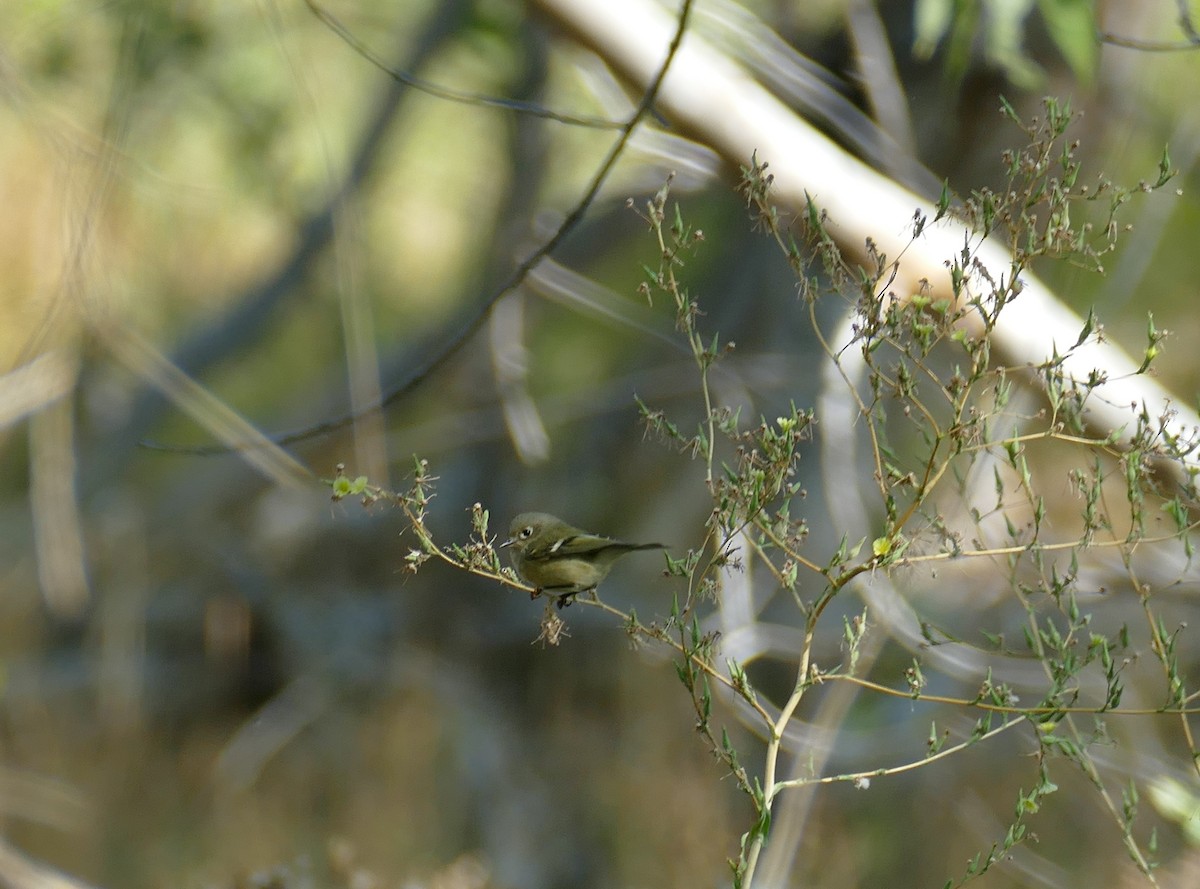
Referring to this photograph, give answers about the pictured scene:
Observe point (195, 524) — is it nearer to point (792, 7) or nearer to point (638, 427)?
point (638, 427)

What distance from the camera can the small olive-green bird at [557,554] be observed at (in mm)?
1987

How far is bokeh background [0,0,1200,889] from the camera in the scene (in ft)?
13.5

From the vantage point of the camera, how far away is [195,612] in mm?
5078

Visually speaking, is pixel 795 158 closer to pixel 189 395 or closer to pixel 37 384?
pixel 189 395

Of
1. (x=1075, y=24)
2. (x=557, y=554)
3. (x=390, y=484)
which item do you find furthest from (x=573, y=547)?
(x=390, y=484)

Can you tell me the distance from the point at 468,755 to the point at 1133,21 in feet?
11.8

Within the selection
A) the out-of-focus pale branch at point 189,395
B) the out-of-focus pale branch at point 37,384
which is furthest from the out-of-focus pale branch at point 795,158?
the out-of-focus pale branch at point 37,384

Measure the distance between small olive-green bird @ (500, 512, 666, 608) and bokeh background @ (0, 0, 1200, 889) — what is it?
1755mm

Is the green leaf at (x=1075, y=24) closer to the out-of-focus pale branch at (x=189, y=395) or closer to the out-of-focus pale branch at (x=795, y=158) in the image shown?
the out-of-focus pale branch at (x=795, y=158)

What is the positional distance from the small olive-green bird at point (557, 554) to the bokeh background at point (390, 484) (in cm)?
175

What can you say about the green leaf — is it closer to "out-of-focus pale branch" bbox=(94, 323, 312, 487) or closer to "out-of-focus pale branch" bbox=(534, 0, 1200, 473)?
"out-of-focus pale branch" bbox=(534, 0, 1200, 473)

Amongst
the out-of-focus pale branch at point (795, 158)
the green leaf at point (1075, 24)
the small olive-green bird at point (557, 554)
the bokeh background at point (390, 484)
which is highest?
the green leaf at point (1075, 24)

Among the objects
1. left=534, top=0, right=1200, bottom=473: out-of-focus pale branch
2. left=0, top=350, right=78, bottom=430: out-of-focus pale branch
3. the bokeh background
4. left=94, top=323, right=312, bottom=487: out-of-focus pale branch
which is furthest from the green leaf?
left=0, top=350, right=78, bottom=430: out-of-focus pale branch

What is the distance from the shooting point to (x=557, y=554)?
1998 millimetres
